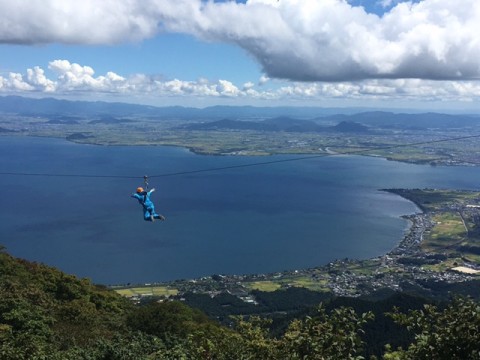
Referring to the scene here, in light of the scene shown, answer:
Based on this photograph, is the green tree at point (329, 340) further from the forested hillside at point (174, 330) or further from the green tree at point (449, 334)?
the green tree at point (449, 334)

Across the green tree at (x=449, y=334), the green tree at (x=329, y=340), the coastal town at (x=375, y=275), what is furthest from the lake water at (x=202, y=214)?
the green tree at (x=449, y=334)

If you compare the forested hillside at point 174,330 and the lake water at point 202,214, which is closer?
the forested hillside at point 174,330

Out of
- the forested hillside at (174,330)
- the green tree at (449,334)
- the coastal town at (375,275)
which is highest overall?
the green tree at (449,334)

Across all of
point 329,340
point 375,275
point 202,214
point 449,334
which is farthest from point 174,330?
point 202,214

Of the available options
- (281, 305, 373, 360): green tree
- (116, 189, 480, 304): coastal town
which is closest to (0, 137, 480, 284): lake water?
(116, 189, 480, 304): coastal town

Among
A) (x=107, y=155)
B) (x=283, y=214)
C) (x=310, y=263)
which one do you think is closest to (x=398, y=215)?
(x=283, y=214)

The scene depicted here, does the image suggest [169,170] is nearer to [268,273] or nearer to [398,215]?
[398,215]

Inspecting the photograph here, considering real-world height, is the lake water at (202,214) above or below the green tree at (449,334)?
below
